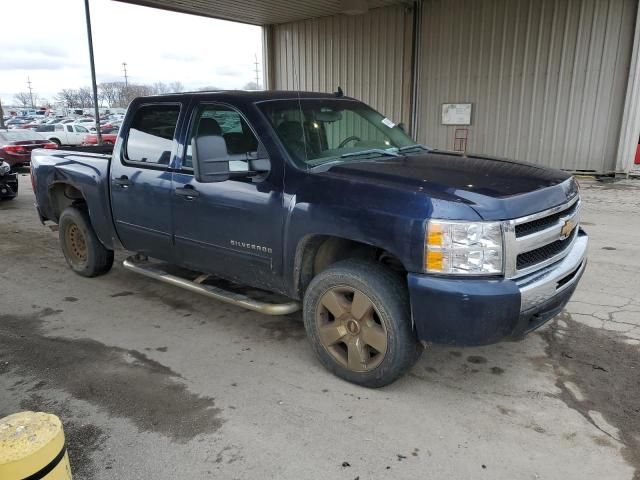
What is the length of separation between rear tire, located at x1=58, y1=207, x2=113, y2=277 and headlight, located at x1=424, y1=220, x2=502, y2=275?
→ 4.00 metres

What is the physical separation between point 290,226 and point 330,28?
1415 centimetres

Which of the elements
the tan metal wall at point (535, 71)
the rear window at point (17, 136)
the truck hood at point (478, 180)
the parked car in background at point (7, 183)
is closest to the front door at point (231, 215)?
the truck hood at point (478, 180)

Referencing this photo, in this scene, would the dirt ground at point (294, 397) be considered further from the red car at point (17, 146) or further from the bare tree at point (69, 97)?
the bare tree at point (69, 97)

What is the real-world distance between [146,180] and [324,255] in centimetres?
184

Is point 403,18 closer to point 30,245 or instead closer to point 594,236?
point 594,236

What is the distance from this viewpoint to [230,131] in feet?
13.2

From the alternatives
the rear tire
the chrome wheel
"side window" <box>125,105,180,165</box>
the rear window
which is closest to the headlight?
the chrome wheel

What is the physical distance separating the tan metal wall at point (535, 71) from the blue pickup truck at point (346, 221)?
956 cm

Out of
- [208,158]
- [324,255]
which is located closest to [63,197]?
[208,158]

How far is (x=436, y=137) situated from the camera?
49.4ft

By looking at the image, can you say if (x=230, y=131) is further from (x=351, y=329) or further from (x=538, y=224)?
(x=538, y=224)

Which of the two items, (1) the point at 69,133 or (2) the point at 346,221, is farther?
(1) the point at 69,133

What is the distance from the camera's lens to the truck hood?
9.43 feet

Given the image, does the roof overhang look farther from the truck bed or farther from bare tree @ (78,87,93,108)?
bare tree @ (78,87,93,108)
